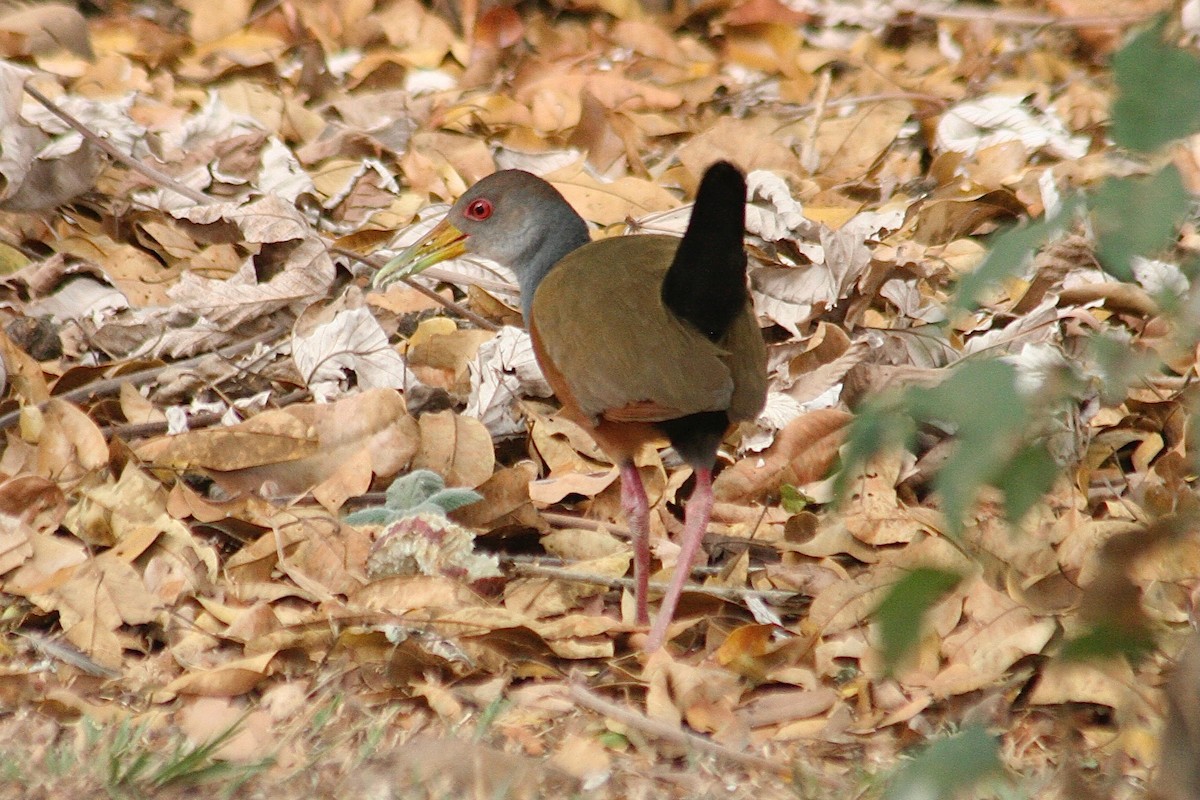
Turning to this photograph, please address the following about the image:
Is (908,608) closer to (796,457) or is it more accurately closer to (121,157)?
(796,457)

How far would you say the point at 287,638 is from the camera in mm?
2844

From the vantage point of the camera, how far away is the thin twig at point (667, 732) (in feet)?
8.11

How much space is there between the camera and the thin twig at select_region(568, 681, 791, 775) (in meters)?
2.47

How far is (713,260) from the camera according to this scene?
2.84m

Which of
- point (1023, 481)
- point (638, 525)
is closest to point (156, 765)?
point (638, 525)

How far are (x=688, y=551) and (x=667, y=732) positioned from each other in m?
0.58

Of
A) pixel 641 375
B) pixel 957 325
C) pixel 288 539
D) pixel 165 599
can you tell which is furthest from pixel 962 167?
pixel 165 599

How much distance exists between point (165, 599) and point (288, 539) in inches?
11.7

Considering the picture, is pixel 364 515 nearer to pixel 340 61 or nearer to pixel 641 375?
pixel 641 375

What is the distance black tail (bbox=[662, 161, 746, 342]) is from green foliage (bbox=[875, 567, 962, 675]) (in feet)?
5.55

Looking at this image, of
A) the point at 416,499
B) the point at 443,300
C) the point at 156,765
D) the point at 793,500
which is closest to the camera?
the point at 156,765

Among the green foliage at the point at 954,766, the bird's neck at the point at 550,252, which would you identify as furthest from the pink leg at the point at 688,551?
the green foliage at the point at 954,766

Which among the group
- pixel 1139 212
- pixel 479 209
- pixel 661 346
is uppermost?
pixel 1139 212

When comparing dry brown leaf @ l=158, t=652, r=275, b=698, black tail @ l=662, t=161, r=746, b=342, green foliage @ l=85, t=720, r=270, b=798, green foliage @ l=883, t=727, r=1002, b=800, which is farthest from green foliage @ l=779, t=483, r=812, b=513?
green foliage @ l=883, t=727, r=1002, b=800
